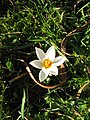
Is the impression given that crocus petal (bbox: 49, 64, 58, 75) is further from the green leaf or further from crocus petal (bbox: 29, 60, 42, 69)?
the green leaf

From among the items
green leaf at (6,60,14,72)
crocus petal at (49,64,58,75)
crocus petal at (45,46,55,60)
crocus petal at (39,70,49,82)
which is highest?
crocus petal at (45,46,55,60)

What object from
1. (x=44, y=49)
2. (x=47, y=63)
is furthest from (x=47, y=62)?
(x=44, y=49)

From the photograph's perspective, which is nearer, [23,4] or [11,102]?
[11,102]

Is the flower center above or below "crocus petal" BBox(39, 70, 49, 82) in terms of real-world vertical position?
above

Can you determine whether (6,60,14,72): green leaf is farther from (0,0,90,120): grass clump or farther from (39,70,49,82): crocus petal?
(39,70,49,82): crocus petal

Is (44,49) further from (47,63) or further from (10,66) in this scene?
(10,66)

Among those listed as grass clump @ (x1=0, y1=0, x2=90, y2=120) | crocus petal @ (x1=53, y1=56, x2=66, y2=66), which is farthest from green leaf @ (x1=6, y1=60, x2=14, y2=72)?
crocus petal @ (x1=53, y1=56, x2=66, y2=66)

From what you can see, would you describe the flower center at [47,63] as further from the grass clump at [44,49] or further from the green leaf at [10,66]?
the green leaf at [10,66]

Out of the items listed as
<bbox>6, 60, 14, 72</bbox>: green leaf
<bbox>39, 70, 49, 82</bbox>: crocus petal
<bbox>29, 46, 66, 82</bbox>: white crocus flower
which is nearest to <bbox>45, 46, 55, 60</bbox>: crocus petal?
<bbox>29, 46, 66, 82</bbox>: white crocus flower

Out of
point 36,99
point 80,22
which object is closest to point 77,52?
point 80,22

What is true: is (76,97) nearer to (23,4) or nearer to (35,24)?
(35,24)
